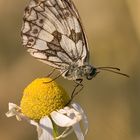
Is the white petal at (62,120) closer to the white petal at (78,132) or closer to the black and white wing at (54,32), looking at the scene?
the white petal at (78,132)

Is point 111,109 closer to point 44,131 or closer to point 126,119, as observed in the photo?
point 126,119

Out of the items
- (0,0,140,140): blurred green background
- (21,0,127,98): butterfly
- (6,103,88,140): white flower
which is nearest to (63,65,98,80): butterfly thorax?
(21,0,127,98): butterfly

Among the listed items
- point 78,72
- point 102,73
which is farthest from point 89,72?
point 102,73

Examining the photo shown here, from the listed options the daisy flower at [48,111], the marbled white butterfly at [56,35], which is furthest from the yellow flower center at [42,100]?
the marbled white butterfly at [56,35]

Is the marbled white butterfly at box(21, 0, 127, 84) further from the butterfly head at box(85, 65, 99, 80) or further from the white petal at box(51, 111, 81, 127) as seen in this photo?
the white petal at box(51, 111, 81, 127)

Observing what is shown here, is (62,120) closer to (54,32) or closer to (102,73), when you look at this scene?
(54,32)

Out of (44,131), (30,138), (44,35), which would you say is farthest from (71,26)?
(30,138)
